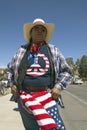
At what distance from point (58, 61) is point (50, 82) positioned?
0.27 metres

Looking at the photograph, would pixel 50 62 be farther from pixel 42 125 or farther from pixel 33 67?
pixel 42 125

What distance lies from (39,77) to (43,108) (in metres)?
0.37

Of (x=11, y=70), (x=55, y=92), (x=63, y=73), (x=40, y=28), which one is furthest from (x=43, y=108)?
(x=40, y=28)

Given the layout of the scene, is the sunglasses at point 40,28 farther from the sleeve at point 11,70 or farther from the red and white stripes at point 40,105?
the red and white stripes at point 40,105

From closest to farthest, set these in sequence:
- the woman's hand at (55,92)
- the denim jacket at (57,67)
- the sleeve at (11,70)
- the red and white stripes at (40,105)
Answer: the red and white stripes at (40,105)
the woman's hand at (55,92)
the denim jacket at (57,67)
the sleeve at (11,70)

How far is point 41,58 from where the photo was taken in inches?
174

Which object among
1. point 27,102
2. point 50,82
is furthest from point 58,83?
point 27,102

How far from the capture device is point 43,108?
412 cm

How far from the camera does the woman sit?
412cm

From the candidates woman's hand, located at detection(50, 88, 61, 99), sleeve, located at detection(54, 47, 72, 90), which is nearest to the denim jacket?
sleeve, located at detection(54, 47, 72, 90)

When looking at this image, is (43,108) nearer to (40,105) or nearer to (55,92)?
(40,105)

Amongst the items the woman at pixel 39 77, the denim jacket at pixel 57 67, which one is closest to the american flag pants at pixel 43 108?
the woman at pixel 39 77

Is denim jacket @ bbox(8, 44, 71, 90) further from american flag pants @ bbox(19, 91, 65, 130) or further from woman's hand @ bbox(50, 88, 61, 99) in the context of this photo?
american flag pants @ bbox(19, 91, 65, 130)

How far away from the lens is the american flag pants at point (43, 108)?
159 inches
